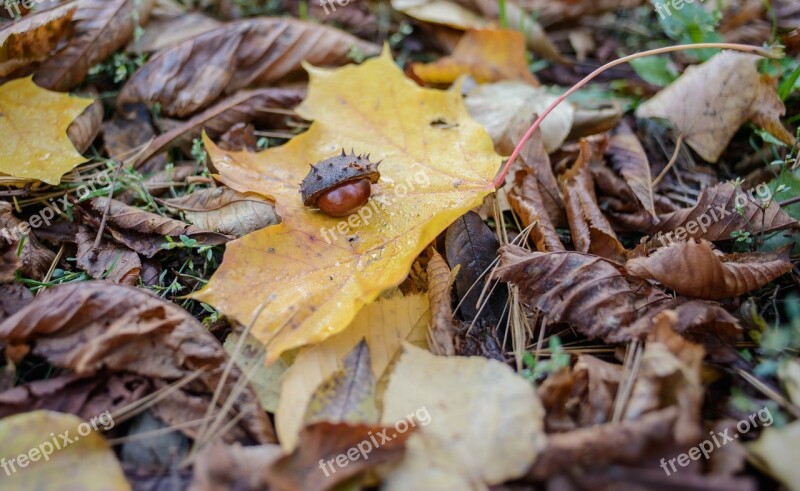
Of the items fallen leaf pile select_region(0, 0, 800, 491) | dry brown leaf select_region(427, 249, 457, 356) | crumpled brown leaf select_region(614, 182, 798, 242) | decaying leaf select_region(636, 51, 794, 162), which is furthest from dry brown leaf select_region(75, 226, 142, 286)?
decaying leaf select_region(636, 51, 794, 162)

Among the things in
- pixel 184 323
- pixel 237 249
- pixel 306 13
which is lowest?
pixel 184 323

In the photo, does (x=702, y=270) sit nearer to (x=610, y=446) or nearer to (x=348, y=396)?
(x=610, y=446)

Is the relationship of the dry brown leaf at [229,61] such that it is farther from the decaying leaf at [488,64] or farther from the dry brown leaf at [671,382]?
the dry brown leaf at [671,382]

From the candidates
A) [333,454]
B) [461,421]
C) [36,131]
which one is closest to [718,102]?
[461,421]

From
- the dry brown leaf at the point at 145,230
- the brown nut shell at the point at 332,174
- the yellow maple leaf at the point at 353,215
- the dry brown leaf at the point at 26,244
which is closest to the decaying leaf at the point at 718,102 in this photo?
the yellow maple leaf at the point at 353,215

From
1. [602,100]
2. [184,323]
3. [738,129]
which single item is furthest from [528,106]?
[184,323]

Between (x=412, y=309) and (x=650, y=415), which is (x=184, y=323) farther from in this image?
(x=650, y=415)
